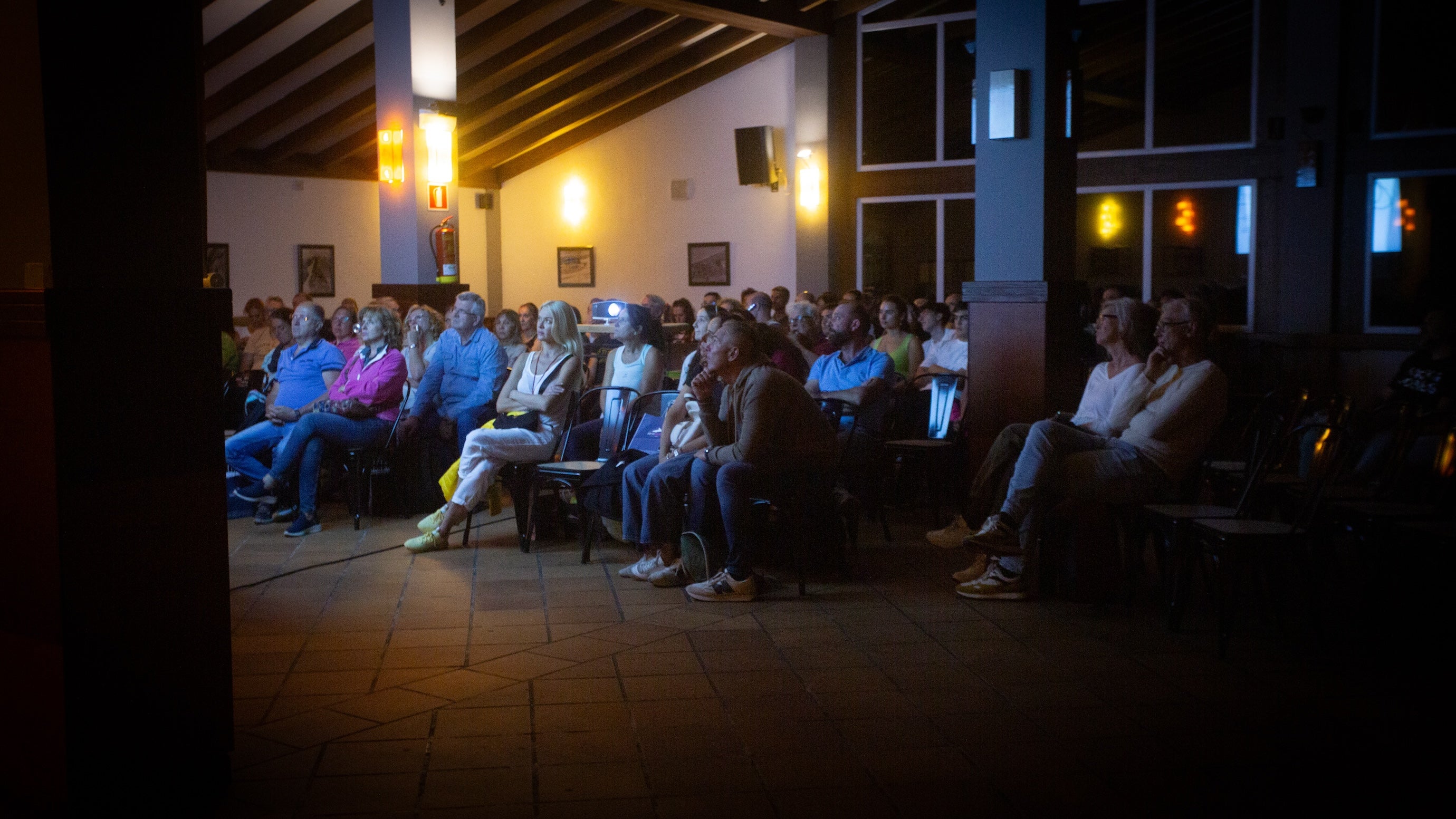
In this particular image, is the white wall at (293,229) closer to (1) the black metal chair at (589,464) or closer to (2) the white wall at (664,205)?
(2) the white wall at (664,205)

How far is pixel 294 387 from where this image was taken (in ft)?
22.9

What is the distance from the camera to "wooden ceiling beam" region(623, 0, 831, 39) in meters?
11.4

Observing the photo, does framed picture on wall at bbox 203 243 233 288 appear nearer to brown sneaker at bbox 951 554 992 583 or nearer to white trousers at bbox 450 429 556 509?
white trousers at bbox 450 429 556 509

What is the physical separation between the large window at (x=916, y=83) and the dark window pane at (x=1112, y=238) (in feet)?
4.89

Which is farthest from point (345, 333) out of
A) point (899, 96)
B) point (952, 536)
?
point (899, 96)

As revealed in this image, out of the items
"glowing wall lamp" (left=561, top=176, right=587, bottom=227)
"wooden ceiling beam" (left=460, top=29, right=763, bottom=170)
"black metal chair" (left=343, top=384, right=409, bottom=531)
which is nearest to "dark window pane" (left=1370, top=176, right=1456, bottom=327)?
"wooden ceiling beam" (left=460, top=29, right=763, bottom=170)

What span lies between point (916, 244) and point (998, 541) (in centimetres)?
911

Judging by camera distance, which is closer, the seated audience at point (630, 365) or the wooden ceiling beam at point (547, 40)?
the seated audience at point (630, 365)

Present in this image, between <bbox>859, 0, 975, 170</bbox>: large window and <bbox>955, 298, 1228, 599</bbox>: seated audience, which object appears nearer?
<bbox>955, 298, 1228, 599</bbox>: seated audience

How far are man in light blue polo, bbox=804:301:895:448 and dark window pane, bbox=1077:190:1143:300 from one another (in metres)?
6.13

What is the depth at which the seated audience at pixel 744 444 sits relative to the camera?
480 centimetres

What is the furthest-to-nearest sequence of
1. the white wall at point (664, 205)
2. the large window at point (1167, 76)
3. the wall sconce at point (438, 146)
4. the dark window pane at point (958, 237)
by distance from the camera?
the white wall at point (664, 205)
the dark window pane at point (958, 237)
the large window at point (1167, 76)
the wall sconce at point (438, 146)

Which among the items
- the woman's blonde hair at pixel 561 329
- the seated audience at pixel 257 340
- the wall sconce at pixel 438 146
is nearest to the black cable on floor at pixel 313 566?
the woman's blonde hair at pixel 561 329

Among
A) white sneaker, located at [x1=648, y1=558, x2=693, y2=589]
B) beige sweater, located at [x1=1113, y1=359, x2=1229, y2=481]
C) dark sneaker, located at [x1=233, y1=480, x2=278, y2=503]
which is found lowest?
white sneaker, located at [x1=648, y1=558, x2=693, y2=589]
